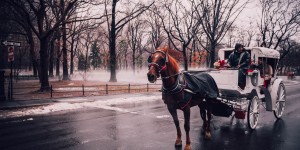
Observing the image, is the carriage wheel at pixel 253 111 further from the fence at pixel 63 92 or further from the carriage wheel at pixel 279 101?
the fence at pixel 63 92

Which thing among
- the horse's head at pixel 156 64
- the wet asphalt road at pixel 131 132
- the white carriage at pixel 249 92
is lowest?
the wet asphalt road at pixel 131 132

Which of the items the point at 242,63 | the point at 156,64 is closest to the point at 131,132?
the point at 156,64

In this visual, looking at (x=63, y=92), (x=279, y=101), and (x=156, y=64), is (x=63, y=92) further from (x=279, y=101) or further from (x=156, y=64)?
(x=279, y=101)

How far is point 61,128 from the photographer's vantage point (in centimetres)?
869

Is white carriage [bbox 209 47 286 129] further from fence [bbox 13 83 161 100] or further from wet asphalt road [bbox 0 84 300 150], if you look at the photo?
fence [bbox 13 83 161 100]

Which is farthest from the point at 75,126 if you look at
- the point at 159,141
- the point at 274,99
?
the point at 274,99

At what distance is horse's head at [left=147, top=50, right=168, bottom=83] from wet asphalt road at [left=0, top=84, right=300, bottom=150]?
217 cm

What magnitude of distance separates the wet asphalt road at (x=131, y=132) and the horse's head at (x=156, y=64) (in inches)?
85.6

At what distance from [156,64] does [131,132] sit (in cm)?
348

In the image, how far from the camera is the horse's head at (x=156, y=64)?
210 inches

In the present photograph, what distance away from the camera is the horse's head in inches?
210

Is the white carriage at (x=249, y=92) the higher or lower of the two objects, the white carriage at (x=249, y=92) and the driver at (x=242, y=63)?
the lower

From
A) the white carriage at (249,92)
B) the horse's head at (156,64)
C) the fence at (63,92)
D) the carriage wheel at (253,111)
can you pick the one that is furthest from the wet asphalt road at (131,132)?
the fence at (63,92)

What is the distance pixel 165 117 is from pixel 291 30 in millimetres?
34710
